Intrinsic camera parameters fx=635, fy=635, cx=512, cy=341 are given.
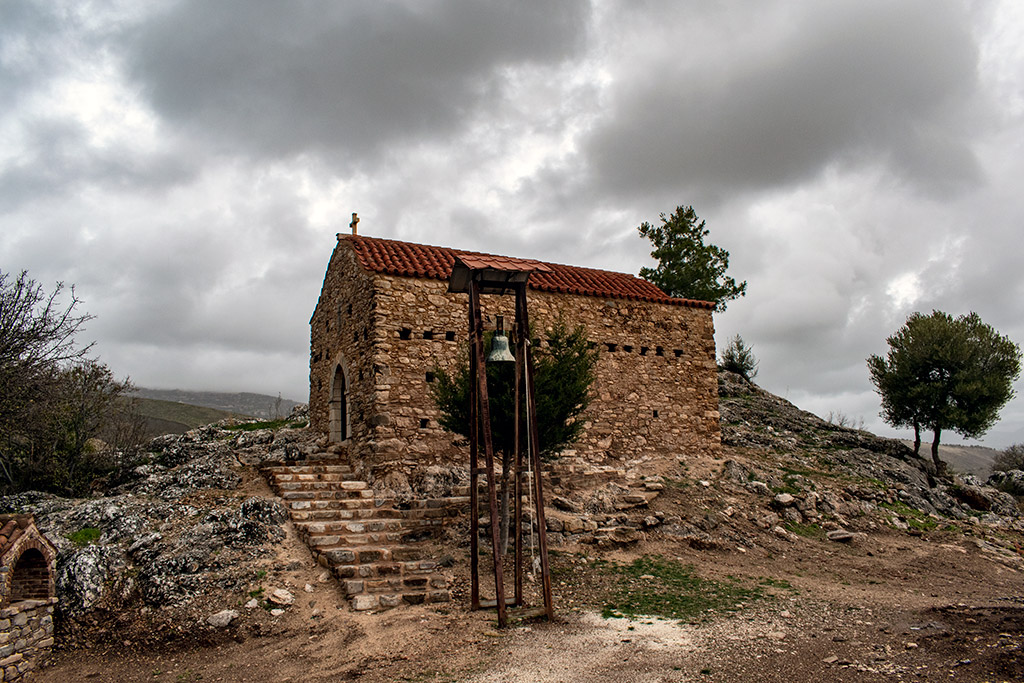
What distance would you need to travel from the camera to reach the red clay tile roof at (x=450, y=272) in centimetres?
1473

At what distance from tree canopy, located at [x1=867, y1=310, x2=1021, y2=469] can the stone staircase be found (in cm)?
2142

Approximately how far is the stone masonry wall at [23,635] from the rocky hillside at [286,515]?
0.85ft

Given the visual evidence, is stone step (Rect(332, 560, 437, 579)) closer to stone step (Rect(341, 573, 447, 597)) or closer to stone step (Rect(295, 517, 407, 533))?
stone step (Rect(341, 573, 447, 597))

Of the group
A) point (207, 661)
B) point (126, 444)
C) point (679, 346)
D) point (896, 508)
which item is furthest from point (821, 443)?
point (126, 444)

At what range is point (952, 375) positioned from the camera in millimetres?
24906

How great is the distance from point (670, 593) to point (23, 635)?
9.08 m

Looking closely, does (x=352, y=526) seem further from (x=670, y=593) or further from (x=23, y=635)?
(x=670, y=593)

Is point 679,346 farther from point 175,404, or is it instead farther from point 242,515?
point 175,404

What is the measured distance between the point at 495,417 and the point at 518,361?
1.66 meters

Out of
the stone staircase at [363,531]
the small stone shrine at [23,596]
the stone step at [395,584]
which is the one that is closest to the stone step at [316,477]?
the stone staircase at [363,531]

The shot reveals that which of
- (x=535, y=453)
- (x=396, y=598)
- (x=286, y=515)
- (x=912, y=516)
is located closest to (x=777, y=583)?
(x=535, y=453)

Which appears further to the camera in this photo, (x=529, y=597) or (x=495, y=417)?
(x=495, y=417)

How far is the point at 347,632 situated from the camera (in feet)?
28.0

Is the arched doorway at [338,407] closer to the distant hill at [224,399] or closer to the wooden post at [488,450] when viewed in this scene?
the wooden post at [488,450]
